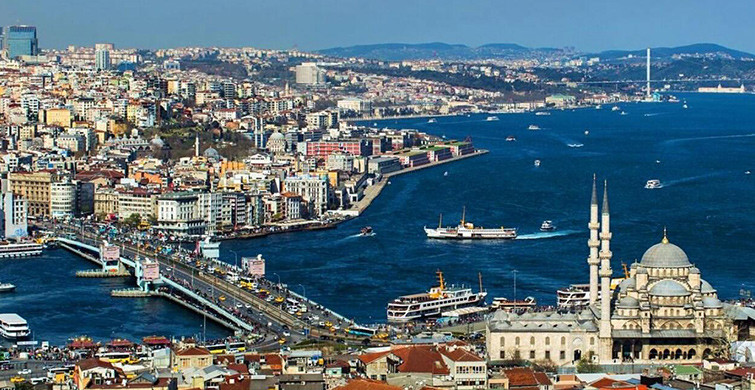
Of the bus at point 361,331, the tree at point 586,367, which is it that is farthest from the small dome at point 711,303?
the bus at point 361,331

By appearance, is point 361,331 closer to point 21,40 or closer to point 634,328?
point 634,328

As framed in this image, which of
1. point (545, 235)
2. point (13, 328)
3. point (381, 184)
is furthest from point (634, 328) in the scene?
point (381, 184)

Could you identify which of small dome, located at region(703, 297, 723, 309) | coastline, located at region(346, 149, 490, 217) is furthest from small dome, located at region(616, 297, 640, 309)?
coastline, located at region(346, 149, 490, 217)

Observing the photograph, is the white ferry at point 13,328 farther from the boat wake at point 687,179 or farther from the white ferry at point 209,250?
the boat wake at point 687,179

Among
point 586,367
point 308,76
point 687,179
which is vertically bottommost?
point 586,367

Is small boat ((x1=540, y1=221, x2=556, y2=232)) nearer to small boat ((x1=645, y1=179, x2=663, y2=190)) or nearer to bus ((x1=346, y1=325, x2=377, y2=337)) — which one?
small boat ((x1=645, y1=179, x2=663, y2=190))

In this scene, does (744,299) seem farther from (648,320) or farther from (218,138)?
(218,138)

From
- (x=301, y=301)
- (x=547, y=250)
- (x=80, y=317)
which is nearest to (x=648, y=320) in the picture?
(x=301, y=301)
